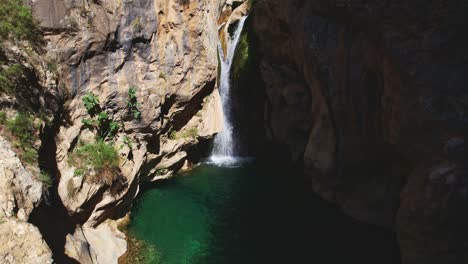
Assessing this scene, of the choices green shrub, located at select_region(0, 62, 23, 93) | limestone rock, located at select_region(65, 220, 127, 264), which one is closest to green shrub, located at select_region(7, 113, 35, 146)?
green shrub, located at select_region(0, 62, 23, 93)

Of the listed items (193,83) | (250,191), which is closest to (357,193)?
(250,191)

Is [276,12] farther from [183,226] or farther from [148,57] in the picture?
[183,226]

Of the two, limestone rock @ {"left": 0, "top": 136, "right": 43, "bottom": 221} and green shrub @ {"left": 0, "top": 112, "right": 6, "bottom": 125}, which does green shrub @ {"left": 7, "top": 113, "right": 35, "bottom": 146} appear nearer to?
green shrub @ {"left": 0, "top": 112, "right": 6, "bottom": 125}

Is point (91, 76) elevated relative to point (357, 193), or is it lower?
elevated

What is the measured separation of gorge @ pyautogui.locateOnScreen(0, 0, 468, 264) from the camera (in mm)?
8344

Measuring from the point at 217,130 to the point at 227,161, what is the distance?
7.63 ft

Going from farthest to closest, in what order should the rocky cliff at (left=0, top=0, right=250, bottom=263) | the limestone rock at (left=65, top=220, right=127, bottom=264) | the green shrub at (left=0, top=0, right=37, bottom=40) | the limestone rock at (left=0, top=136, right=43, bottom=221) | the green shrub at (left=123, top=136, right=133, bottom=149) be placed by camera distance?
the green shrub at (left=123, top=136, right=133, bottom=149), the rocky cliff at (left=0, top=0, right=250, bottom=263), the green shrub at (left=0, top=0, right=37, bottom=40), the limestone rock at (left=65, top=220, right=127, bottom=264), the limestone rock at (left=0, top=136, right=43, bottom=221)

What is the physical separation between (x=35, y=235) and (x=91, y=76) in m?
7.08

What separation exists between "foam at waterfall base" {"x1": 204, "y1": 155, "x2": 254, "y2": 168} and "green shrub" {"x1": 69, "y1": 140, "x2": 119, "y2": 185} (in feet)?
22.3

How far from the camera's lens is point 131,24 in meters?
12.3

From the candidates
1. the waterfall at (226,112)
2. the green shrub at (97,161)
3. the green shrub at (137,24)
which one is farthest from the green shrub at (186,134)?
the green shrub at (137,24)

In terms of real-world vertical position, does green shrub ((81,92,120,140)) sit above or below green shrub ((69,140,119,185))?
above

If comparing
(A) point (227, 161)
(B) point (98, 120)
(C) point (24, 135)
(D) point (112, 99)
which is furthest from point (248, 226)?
(C) point (24, 135)

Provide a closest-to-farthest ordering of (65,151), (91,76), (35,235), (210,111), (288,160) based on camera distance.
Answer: (35,235) < (65,151) < (91,76) < (210,111) < (288,160)
